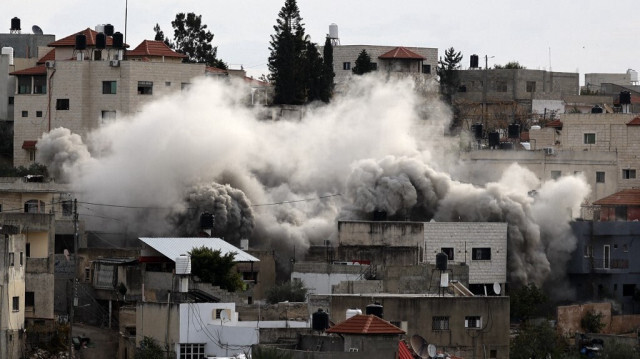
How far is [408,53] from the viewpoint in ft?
400

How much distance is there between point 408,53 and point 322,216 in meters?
27.9

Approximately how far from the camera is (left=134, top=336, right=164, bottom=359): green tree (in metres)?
66.7

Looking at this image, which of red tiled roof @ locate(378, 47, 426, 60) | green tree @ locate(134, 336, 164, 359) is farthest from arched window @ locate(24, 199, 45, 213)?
red tiled roof @ locate(378, 47, 426, 60)

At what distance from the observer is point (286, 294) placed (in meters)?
76.0

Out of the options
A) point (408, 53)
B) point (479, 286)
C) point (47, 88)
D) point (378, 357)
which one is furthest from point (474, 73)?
point (378, 357)

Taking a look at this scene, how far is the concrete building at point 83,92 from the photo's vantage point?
10206 centimetres

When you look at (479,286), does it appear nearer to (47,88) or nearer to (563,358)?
(563,358)

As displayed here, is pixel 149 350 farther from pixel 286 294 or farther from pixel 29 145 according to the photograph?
pixel 29 145

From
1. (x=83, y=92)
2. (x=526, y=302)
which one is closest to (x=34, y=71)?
(x=83, y=92)

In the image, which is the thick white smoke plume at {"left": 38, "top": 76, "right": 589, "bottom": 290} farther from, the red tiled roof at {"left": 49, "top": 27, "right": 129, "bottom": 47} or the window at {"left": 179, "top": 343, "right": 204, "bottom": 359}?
the window at {"left": 179, "top": 343, "right": 204, "bottom": 359}

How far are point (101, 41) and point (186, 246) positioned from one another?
1092 inches

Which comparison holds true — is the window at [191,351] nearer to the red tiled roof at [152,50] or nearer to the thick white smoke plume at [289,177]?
the thick white smoke plume at [289,177]

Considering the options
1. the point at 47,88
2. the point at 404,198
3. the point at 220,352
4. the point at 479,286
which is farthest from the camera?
the point at 47,88

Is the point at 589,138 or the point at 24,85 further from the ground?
the point at 24,85
